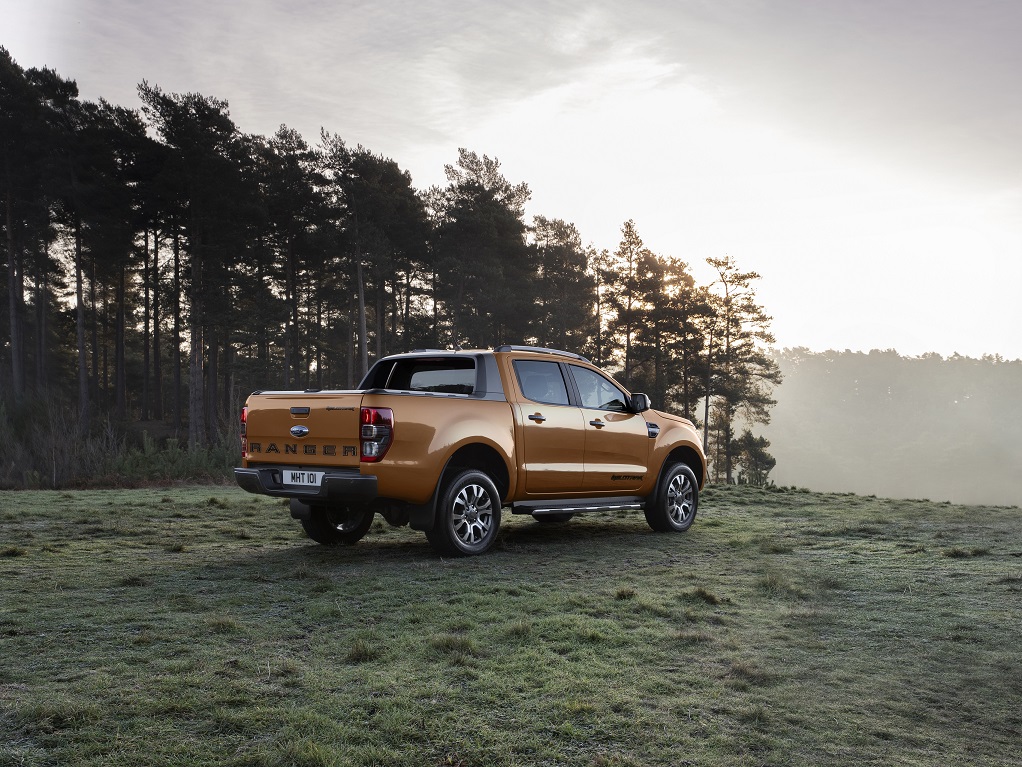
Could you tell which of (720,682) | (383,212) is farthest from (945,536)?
(383,212)

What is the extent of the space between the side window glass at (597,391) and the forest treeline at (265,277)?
48.0ft

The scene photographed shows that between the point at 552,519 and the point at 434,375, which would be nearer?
the point at 434,375

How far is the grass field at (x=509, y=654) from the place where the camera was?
333 centimetres

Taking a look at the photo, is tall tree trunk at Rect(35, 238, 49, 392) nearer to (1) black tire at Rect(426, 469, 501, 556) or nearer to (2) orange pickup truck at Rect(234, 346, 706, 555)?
(2) orange pickup truck at Rect(234, 346, 706, 555)

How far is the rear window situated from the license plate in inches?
58.0

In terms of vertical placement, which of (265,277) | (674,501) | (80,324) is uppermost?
(265,277)

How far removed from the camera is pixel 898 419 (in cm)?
18525

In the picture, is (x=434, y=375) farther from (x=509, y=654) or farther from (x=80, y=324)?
(x=80, y=324)

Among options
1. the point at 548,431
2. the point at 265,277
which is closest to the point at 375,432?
the point at 548,431

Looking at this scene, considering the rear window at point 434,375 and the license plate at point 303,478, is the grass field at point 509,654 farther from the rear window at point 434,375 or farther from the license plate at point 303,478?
the rear window at point 434,375

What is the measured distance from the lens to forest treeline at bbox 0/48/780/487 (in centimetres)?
3491

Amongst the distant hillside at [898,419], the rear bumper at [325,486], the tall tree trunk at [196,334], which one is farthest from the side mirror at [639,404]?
the distant hillside at [898,419]

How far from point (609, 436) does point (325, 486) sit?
138 inches

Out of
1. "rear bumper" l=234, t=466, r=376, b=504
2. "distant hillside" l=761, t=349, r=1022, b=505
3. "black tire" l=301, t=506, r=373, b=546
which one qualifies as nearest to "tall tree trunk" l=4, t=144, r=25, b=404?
"black tire" l=301, t=506, r=373, b=546
